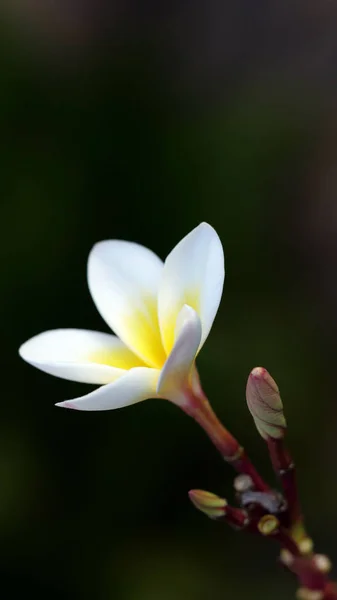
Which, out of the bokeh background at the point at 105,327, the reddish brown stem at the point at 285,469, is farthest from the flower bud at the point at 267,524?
the bokeh background at the point at 105,327

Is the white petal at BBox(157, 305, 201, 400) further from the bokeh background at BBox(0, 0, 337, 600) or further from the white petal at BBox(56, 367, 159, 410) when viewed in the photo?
the bokeh background at BBox(0, 0, 337, 600)

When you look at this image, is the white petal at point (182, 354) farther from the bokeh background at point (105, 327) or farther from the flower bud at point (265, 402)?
the bokeh background at point (105, 327)

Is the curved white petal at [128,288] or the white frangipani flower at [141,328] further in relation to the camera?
the curved white petal at [128,288]

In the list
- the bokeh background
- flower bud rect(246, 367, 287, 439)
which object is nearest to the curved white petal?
flower bud rect(246, 367, 287, 439)

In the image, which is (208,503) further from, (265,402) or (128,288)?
(128,288)

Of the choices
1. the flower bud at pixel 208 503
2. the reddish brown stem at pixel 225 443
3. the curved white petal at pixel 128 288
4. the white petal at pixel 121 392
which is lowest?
the flower bud at pixel 208 503

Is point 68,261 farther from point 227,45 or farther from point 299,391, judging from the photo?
point 227,45

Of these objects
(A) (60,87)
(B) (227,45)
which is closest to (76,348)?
(A) (60,87)
